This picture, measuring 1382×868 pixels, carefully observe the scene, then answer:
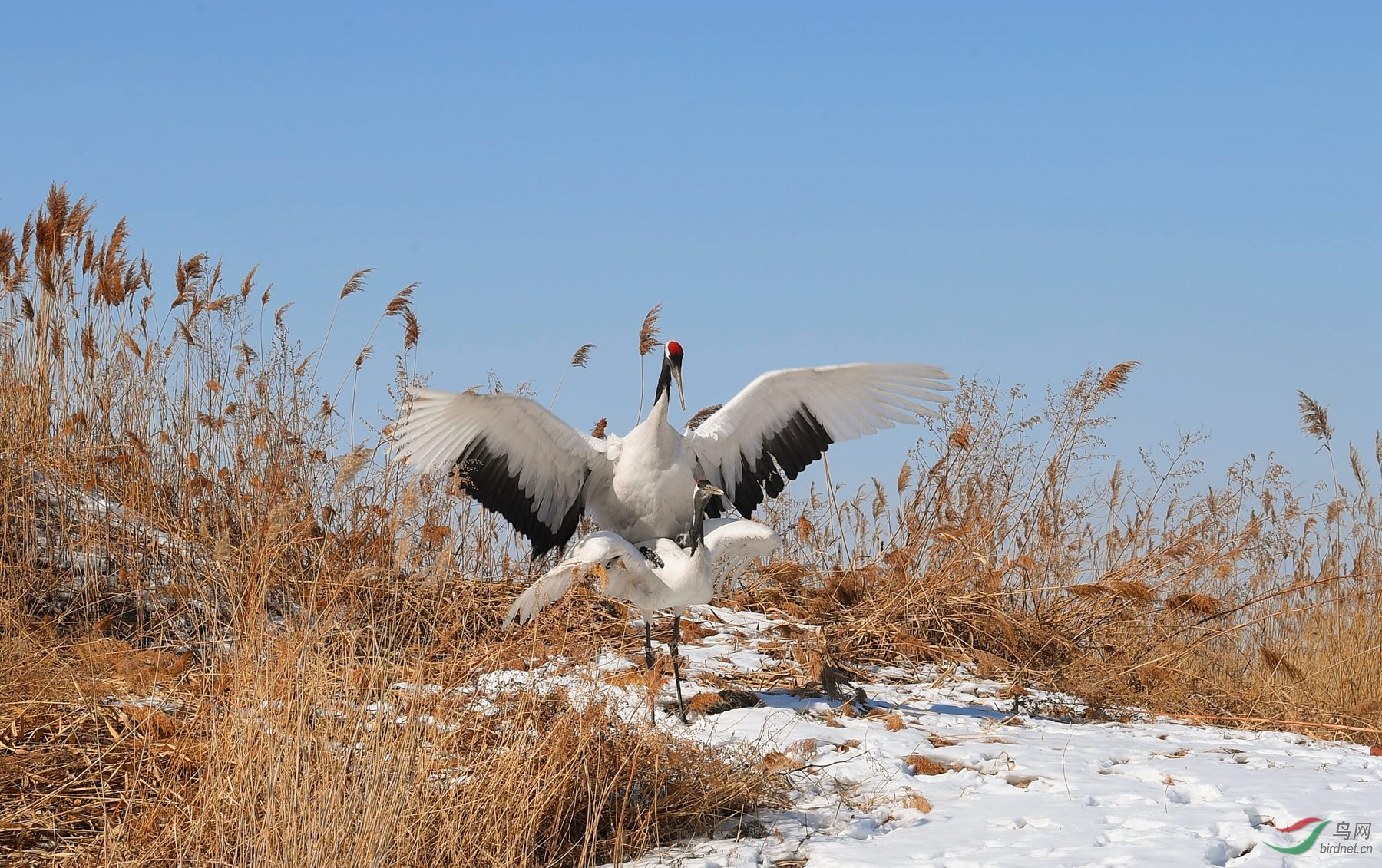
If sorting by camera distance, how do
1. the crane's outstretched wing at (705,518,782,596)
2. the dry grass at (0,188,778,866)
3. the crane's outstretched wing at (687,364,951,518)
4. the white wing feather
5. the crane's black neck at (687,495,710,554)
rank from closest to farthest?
the dry grass at (0,188,778,866) → the crane's black neck at (687,495,710,554) → the crane's outstretched wing at (705,518,782,596) → the white wing feather → the crane's outstretched wing at (687,364,951,518)

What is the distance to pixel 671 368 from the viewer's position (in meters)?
5.84

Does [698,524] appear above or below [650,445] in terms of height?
below

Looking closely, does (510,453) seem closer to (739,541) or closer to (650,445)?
(650,445)

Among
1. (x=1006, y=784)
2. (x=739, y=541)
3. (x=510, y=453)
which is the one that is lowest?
(x=1006, y=784)

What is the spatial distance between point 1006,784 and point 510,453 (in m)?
2.72

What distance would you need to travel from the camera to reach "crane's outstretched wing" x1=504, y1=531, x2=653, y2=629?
4.20 m

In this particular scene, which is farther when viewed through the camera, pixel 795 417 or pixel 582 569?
pixel 795 417

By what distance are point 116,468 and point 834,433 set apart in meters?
3.45

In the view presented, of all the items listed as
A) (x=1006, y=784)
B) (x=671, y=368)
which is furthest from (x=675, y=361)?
(x=1006, y=784)

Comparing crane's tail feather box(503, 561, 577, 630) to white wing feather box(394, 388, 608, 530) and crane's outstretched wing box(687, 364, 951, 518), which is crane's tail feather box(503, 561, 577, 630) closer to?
white wing feather box(394, 388, 608, 530)

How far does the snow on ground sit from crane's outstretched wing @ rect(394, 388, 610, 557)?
3.26 ft

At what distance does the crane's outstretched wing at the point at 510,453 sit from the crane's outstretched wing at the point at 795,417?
59 centimetres

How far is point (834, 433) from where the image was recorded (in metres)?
6.17

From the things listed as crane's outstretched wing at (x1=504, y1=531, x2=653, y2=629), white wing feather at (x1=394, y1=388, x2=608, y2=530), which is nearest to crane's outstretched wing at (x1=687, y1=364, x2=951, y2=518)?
white wing feather at (x1=394, y1=388, x2=608, y2=530)
